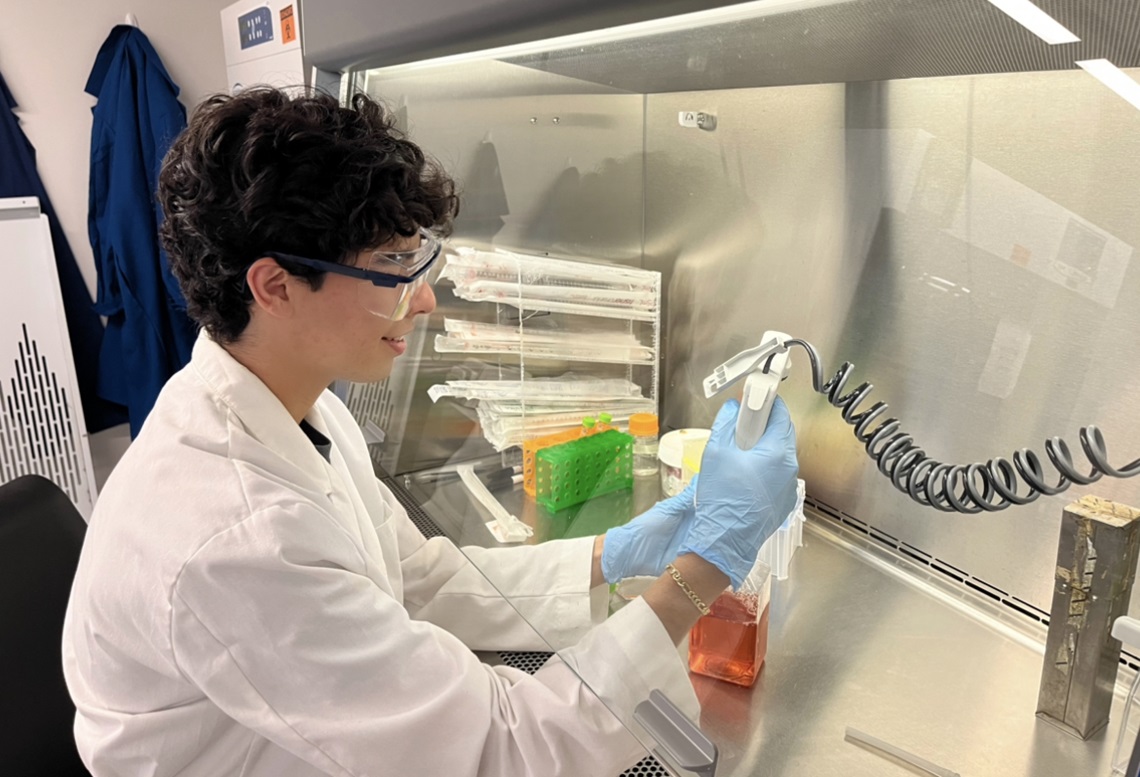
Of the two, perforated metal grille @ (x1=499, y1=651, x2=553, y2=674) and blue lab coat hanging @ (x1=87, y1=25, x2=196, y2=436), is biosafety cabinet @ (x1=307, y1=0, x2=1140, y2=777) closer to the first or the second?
perforated metal grille @ (x1=499, y1=651, x2=553, y2=674)

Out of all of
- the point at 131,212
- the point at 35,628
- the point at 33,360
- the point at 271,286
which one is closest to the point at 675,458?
the point at 271,286

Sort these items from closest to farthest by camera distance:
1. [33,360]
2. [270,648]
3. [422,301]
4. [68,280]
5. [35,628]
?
[270,648]
[422,301]
[35,628]
[33,360]
[68,280]

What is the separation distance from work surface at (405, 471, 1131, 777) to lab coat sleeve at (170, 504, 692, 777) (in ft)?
0.33

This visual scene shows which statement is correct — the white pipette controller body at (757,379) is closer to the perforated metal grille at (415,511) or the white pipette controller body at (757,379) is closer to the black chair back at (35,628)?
the perforated metal grille at (415,511)

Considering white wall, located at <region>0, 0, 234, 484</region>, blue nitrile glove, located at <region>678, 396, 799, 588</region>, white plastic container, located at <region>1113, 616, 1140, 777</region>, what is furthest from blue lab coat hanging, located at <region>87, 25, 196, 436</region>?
white plastic container, located at <region>1113, 616, 1140, 777</region>

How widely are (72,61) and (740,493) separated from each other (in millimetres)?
2792

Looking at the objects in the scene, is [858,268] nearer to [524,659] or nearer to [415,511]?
[524,659]

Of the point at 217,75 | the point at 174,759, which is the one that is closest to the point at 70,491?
the point at 217,75

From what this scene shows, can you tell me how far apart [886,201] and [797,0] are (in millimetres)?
407

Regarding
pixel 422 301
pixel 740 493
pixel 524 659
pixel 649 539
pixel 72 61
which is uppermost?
pixel 72 61

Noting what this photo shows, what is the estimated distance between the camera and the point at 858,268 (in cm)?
105

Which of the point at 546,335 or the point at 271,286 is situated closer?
the point at 271,286

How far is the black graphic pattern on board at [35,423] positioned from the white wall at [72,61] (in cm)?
43

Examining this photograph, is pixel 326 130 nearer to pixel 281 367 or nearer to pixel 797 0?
pixel 281 367
